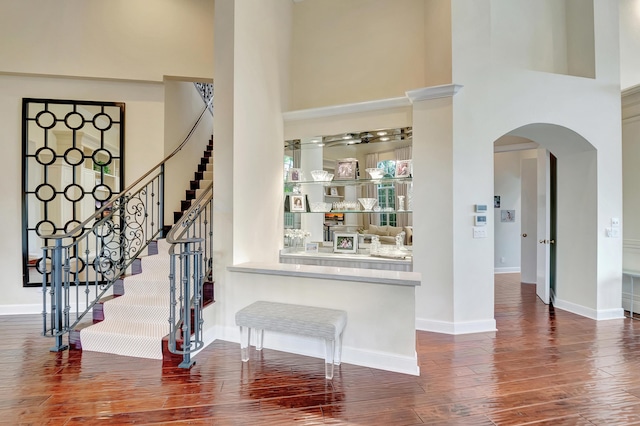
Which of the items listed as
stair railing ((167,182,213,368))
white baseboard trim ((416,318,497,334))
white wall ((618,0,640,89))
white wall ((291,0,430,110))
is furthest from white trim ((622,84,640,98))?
stair railing ((167,182,213,368))

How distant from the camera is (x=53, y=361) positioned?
286 cm

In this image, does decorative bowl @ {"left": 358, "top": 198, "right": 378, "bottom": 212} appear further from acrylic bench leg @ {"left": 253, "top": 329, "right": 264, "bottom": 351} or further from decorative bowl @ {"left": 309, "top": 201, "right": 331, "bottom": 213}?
acrylic bench leg @ {"left": 253, "top": 329, "right": 264, "bottom": 351}

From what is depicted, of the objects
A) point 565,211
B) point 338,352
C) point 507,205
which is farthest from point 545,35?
point 338,352

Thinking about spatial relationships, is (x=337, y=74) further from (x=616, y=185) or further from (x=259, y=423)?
(x=259, y=423)

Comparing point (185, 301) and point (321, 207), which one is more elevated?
point (321, 207)

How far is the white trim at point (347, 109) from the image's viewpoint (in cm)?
390

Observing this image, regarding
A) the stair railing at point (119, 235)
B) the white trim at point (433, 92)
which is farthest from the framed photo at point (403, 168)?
the stair railing at point (119, 235)

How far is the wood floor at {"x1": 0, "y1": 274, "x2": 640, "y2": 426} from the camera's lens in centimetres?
208

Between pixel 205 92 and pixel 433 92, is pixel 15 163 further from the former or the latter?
pixel 433 92

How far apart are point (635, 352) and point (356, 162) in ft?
11.7

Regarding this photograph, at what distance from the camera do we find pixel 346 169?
14.6 ft

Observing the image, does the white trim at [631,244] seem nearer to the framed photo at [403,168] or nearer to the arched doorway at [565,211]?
the arched doorway at [565,211]

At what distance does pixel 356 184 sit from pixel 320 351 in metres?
2.31

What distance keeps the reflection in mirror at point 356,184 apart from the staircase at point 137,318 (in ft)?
5.73
